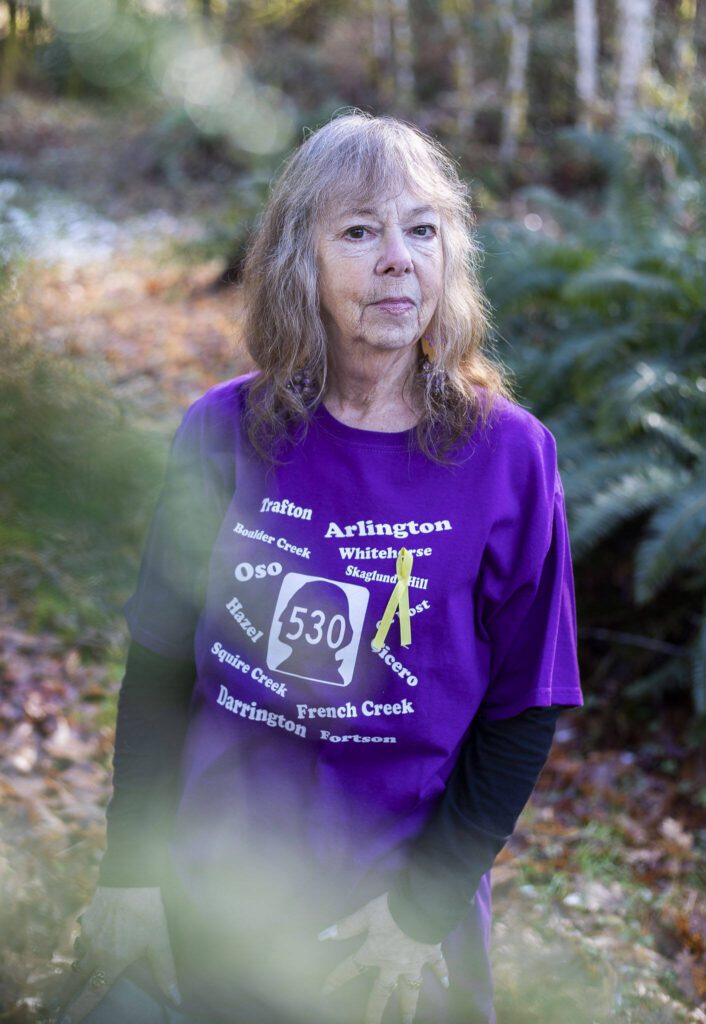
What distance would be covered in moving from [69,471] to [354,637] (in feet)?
2.58

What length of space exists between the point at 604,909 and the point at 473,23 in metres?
11.8

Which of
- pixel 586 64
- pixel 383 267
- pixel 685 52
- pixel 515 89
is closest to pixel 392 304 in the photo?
pixel 383 267

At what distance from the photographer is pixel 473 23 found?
11695mm

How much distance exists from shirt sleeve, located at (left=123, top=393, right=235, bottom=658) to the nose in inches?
17.2

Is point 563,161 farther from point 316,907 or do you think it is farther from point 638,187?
point 316,907

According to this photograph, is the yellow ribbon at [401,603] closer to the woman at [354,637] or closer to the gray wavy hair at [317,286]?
the woman at [354,637]

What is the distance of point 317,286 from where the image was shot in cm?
168

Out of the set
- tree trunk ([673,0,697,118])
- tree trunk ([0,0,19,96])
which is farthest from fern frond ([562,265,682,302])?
tree trunk ([673,0,697,118])

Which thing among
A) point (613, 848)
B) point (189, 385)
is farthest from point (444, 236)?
point (189, 385)

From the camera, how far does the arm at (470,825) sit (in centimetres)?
157

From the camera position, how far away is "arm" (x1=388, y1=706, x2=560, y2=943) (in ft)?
5.15

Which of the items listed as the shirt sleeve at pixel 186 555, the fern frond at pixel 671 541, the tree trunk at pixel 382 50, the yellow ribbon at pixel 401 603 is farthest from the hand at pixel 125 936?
the tree trunk at pixel 382 50

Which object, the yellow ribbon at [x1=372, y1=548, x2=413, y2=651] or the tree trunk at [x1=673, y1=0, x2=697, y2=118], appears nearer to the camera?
the yellow ribbon at [x1=372, y1=548, x2=413, y2=651]

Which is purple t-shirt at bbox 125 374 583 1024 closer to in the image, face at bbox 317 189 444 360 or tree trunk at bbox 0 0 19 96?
face at bbox 317 189 444 360
